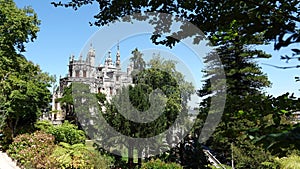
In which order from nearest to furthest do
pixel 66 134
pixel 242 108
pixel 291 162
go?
pixel 242 108 < pixel 291 162 < pixel 66 134

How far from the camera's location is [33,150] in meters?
10.8

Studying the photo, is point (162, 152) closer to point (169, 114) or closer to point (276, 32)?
point (169, 114)

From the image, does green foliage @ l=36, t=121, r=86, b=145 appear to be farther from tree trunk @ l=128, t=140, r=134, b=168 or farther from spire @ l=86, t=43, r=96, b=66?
spire @ l=86, t=43, r=96, b=66

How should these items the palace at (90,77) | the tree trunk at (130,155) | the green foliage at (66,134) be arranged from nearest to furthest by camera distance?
the tree trunk at (130,155)
the green foliage at (66,134)
the palace at (90,77)

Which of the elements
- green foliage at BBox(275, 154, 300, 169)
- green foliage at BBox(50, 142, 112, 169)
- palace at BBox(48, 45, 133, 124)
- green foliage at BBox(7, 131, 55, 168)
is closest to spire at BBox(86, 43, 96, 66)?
palace at BBox(48, 45, 133, 124)

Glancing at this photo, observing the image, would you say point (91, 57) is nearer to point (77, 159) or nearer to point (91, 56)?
point (91, 56)

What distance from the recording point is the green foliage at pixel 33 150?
10086 mm

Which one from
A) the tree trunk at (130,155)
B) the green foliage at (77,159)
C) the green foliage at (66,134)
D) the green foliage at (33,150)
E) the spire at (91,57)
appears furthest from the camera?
the spire at (91,57)

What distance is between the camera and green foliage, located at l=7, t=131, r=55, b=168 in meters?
10.1

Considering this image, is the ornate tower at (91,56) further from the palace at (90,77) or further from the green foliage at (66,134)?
the green foliage at (66,134)

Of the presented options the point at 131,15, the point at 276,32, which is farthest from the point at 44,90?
the point at 276,32

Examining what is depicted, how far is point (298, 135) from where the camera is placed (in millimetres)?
796

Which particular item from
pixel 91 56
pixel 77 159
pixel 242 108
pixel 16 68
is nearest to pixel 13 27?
pixel 16 68

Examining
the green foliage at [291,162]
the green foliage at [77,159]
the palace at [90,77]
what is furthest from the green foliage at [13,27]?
the palace at [90,77]
